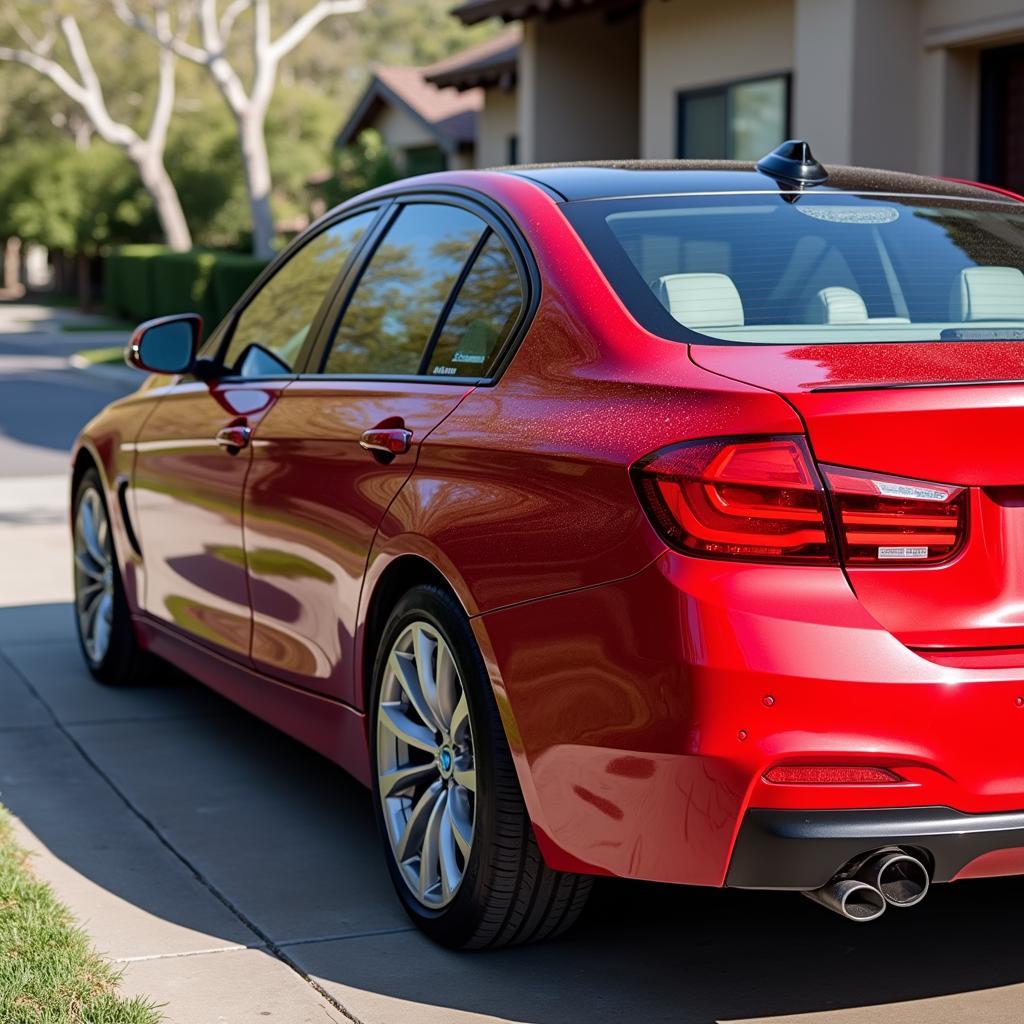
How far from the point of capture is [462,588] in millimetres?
3857

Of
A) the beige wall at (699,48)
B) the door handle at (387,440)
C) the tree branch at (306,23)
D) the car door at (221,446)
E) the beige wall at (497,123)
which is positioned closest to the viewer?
the door handle at (387,440)

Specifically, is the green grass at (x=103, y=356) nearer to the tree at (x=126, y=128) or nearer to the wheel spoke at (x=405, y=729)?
the tree at (x=126, y=128)

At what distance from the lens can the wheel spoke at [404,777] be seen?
4.21m

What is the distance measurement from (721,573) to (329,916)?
166 centimetres

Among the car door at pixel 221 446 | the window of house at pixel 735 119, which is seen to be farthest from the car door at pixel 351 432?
the window of house at pixel 735 119

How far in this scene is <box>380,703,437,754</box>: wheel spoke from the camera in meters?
4.17

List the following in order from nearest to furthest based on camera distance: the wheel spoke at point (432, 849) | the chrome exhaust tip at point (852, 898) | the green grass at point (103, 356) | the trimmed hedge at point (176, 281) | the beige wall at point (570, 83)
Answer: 1. the chrome exhaust tip at point (852, 898)
2. the wheel spoke at point (432, 849)
3. the beige wall at point (570, 83)
4. the green grass at point (103, 356)
5. the trimmed hedge at point (176, 281)

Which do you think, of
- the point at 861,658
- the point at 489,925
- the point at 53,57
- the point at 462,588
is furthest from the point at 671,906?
the point at 53,57

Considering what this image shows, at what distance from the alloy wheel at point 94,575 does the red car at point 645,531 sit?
4.29 feet

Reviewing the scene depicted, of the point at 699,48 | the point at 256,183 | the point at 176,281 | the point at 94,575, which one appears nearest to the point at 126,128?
the point at 256,183

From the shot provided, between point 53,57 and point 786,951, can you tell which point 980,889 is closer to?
point 786,951

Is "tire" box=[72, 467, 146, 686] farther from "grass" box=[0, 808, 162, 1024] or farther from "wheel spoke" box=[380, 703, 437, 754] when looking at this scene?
"wheel spoke" box=[380, 703, 437, 754]

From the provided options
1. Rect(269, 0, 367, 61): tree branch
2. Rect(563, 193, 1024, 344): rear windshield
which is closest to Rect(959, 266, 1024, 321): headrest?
Rect(563, 193, 1024, 344): rear windshield

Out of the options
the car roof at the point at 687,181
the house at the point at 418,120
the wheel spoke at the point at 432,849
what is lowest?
the wheel spoke at the point at 432,849
